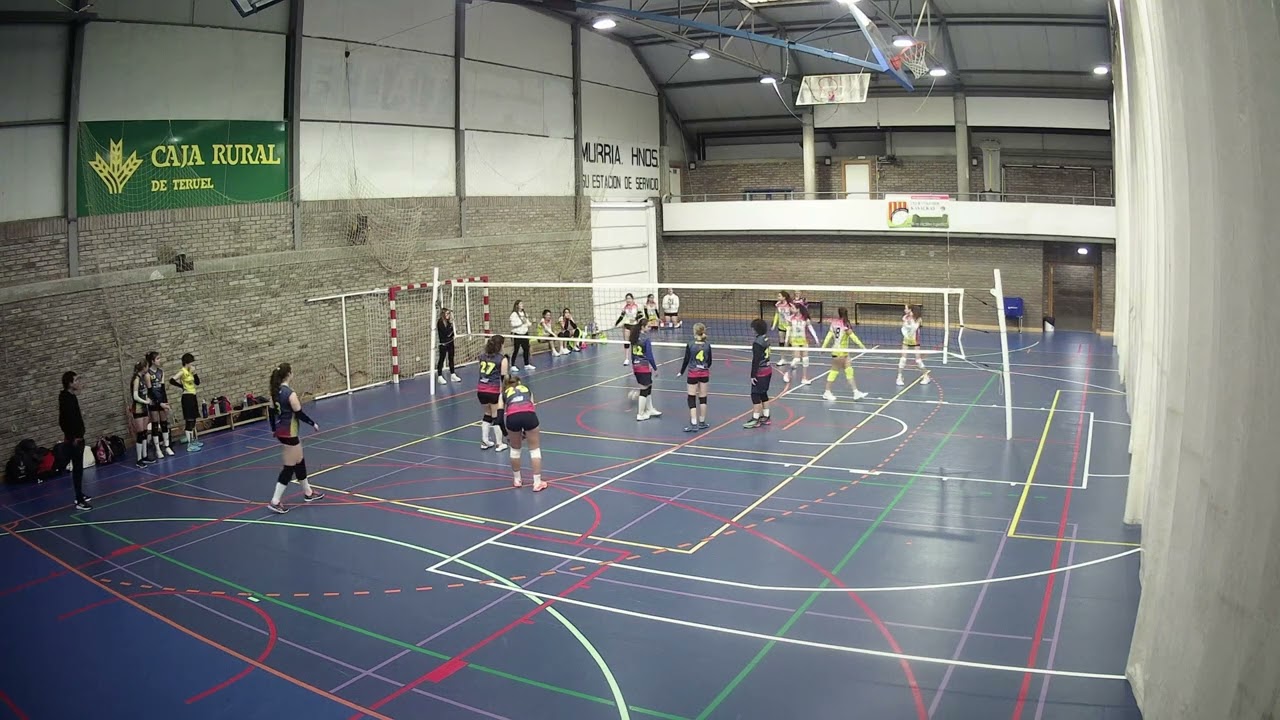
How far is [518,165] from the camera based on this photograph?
29406 mm

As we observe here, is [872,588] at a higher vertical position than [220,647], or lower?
higher

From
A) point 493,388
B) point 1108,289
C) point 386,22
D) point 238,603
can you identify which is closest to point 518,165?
point 386,22

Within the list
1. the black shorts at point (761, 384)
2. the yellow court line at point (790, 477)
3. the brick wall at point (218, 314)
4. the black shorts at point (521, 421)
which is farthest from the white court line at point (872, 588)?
the brick wall at point (218, 314)

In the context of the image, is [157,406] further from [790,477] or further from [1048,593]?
[1048,593]

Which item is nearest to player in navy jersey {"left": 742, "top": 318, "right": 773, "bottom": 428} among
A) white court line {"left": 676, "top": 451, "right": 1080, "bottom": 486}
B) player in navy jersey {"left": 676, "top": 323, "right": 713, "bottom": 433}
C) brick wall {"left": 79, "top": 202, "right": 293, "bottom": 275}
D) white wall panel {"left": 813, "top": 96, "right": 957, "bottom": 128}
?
player in navy jersey {"left": 676, "top": 323, "right": 713, "bottom": 433}

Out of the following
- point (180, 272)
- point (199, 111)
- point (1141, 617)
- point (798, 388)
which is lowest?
point (1141, 617)

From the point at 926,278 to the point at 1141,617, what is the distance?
88.4 ft

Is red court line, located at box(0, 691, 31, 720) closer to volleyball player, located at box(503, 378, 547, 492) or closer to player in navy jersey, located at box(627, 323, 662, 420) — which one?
volleyball player, located at box(503, 378, 547, 492)

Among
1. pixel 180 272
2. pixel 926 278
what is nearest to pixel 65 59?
pixel 180 272

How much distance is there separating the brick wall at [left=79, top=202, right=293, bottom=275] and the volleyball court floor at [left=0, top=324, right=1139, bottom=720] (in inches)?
160

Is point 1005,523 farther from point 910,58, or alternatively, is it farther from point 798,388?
point 910,58

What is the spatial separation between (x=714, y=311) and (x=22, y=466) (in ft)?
81.5

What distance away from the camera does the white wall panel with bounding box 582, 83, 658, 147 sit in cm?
3256

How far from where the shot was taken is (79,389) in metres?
17.9
